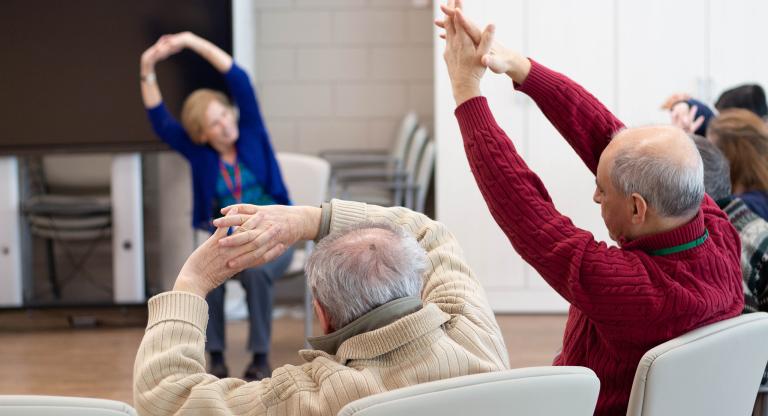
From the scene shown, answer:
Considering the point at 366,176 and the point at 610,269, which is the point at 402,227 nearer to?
the point at 610,269

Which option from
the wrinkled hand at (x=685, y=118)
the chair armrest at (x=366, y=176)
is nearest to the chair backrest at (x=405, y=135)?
the chair armrest at (x=366, y=176)

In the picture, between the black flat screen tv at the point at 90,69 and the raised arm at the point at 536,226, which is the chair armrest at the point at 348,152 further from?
the raised arm at the point at 536,226

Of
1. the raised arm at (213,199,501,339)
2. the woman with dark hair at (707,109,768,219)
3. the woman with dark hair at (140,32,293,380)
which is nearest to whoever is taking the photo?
the raised arm at (213,199,501,339)

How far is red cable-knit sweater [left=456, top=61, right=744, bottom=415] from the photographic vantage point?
1.65 meters

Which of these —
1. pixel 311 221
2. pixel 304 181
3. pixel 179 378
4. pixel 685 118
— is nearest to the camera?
pixel 179 378

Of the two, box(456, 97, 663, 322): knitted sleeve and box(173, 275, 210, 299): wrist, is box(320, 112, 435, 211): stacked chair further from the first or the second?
box(173, 275, 210, 299): wrist

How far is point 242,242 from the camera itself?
1.59 m

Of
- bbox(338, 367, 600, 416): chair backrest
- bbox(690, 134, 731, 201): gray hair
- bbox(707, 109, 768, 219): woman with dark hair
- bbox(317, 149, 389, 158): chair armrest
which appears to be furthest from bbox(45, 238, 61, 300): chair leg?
bbox(338, 367, 600, 416): chair backrest

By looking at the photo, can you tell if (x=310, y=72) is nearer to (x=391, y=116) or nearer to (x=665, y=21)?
(x=391, y=116)

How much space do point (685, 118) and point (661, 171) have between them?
5.27 feet

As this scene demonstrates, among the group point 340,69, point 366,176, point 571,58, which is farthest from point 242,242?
point 340,69

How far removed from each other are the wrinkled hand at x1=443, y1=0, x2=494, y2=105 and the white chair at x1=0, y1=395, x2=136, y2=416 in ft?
2.70

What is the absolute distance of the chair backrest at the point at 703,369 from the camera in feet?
4.96

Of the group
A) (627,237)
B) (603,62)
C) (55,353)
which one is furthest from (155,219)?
(627,237)
